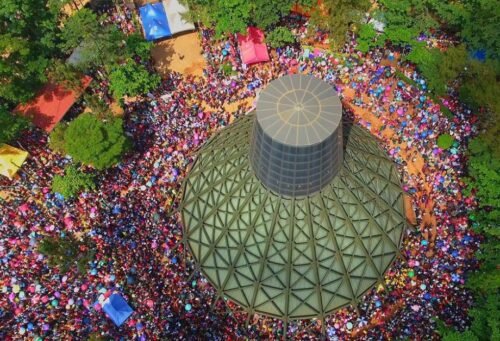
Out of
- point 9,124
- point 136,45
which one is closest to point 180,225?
point 9,124

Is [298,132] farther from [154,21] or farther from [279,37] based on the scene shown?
[154,21]

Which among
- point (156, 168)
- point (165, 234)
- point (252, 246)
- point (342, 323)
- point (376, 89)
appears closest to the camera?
point (252, 246)

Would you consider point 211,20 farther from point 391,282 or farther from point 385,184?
point 391,282

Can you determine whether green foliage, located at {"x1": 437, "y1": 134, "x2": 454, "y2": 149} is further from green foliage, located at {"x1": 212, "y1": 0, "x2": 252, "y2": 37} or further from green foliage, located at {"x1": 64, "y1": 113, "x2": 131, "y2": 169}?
green foliage, located at {"x1": 64, "y1": 113, "x2": 131, "y2": 169}

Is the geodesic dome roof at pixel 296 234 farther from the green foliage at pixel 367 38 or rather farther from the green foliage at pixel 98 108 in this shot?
the green foliage at pixel 367 38

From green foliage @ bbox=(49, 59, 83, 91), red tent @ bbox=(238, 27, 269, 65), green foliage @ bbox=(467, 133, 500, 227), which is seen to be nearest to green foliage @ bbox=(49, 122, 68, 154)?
green foliage @ bbox=(49, 59, 83, 91)

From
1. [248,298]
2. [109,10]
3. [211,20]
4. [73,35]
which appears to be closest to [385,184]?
[248,298]
